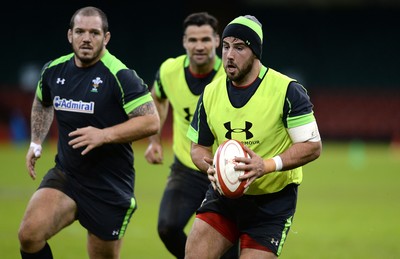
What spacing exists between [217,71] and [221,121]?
2486mm

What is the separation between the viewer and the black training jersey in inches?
289

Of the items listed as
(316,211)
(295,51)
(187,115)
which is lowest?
(316,211)

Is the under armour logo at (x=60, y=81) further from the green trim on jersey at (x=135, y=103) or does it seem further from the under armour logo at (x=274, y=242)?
the under armour logo at (x=274, y=242)

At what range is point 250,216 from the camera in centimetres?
660

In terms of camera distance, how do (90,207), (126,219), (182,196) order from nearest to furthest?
(90,207), (126,219), (182,196)

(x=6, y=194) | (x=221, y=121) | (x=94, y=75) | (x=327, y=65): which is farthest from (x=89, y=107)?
(x=327, y=65)

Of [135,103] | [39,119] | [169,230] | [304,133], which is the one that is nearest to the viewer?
[304,133]

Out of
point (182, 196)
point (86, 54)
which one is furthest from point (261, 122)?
point (182, 196)

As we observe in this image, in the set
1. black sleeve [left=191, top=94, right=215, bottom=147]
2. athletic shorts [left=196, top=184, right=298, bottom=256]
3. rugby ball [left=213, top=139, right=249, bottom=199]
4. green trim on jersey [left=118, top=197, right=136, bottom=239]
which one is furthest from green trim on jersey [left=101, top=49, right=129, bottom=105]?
rugby ball [left=213, top=139, right=249, bottom=199]

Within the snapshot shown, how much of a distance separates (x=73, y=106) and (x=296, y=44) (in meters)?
34.2

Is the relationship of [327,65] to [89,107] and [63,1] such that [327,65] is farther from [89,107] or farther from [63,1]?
[89,107]

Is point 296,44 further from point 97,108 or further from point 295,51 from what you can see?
point 97,108

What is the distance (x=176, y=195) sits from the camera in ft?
28.8

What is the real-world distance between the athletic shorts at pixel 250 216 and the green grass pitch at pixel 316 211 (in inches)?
53.6
